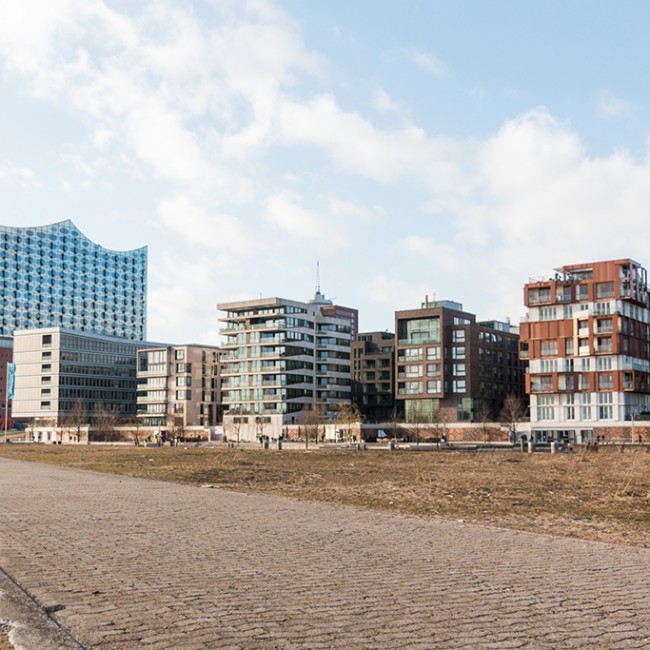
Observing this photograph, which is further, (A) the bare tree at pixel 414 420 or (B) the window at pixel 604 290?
(A) the bare tree at pixel 414 420

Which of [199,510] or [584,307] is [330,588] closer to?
[199,510]

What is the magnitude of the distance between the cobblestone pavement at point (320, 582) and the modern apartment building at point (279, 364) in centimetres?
12687

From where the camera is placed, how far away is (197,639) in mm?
8328

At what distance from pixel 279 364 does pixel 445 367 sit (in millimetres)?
30335

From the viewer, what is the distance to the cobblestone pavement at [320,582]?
28.2 feet

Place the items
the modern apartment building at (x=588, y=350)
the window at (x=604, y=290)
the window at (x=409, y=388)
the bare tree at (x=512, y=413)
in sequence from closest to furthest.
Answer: the modern apartment building at (x=588, y=350), the window at (x=604, y=290), the bare tree at (x=512, y=413), the window at (x=409, y=388)

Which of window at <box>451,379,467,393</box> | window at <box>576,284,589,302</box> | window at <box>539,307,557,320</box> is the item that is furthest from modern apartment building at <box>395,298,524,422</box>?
window at <box>576,284,589,302</box>

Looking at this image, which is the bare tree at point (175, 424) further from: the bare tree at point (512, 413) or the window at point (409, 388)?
the bare tree at point (512, 413)

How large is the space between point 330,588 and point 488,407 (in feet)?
433

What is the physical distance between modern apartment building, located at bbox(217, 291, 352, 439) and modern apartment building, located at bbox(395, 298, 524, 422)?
54.9 ft

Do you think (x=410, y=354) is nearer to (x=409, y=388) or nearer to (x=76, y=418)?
(x=409, y=388)

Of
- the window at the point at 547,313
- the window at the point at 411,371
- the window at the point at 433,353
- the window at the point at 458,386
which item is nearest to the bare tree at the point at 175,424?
the window at the point at 411,371

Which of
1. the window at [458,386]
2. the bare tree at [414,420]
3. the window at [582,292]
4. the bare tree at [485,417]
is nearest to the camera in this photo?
the window at [582,292]

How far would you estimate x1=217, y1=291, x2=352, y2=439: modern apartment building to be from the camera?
5837 inches
